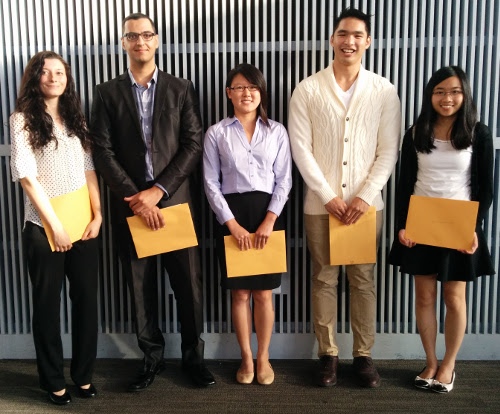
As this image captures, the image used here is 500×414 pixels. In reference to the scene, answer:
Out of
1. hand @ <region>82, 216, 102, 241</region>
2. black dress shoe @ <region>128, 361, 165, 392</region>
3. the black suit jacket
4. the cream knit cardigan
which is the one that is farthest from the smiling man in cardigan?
hand @ <region>82, 216, 102, 241</region>

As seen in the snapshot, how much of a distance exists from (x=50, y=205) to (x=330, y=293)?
5.34ft

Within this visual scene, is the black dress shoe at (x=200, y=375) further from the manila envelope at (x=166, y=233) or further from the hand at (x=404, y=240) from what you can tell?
the hand at (x=404, y=240)

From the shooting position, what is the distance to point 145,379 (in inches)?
108

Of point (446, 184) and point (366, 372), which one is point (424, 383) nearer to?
Answer: point (366, 372)

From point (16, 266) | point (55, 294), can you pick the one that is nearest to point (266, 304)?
point (55, 294)

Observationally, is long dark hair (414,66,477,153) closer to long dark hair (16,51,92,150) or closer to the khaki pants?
the khaki pants

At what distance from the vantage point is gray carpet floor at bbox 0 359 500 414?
2535mm

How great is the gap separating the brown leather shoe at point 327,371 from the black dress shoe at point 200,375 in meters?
0.63

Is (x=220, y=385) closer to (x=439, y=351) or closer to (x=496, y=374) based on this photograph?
(x=439, y=351)

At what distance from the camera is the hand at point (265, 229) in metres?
2.61

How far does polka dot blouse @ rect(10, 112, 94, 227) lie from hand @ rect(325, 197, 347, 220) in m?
1.35

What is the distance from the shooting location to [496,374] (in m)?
2.90

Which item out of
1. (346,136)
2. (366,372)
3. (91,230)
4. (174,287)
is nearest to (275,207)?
(346,136)

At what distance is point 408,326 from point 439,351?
0.24 m
